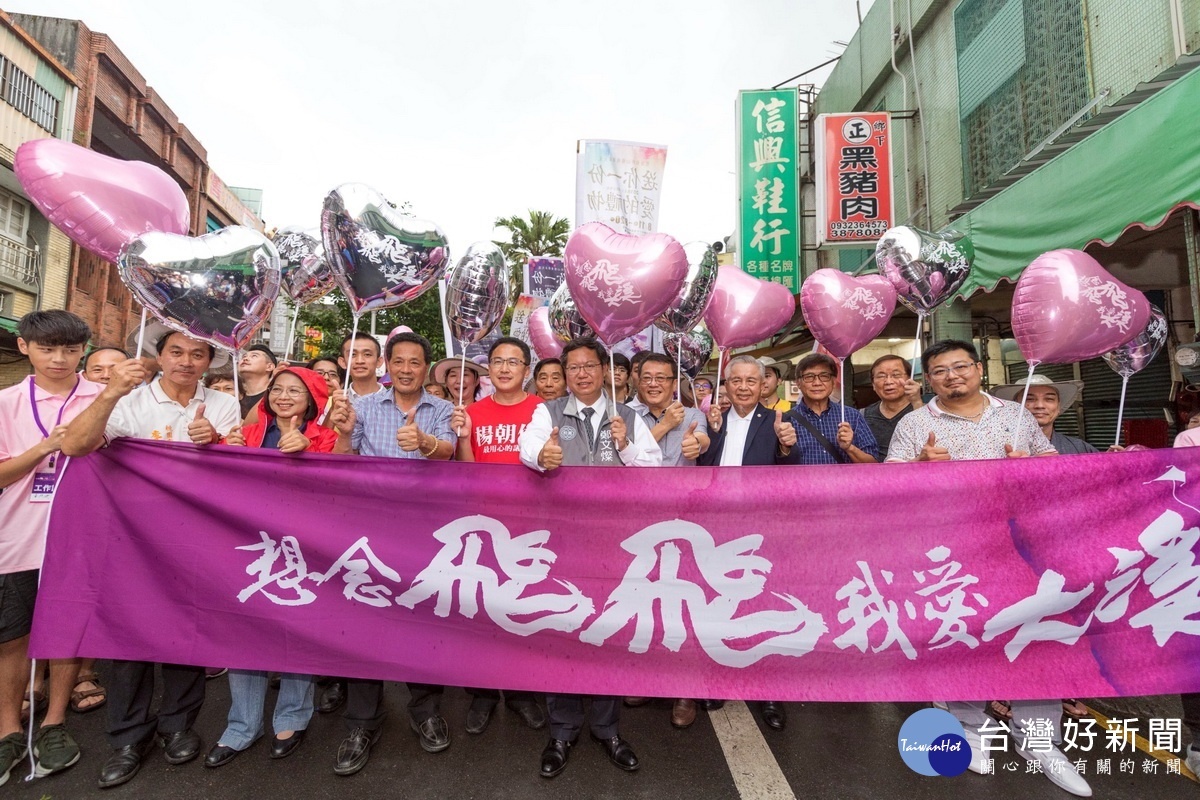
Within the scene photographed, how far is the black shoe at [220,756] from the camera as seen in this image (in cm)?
260

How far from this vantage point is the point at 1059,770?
251cm

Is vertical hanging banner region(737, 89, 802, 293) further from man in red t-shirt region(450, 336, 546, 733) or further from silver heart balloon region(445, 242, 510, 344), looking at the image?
man in red t-shirt region(450, 336, 546, 733)

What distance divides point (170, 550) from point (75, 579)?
40cm

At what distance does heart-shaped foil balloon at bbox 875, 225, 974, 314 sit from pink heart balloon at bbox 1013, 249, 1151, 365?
0.62 metres

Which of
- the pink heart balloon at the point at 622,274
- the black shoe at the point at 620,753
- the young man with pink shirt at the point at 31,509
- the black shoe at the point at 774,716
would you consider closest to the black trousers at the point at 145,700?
the young man with pink shirt at the point at 31,509

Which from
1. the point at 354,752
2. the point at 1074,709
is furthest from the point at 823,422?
the point at 354,752

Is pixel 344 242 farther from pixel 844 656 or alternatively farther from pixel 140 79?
pixel 140 79

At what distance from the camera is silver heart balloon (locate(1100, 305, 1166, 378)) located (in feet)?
11.9

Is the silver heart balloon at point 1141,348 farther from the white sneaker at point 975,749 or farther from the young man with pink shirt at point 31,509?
the young man with pink shirt at point 31,509

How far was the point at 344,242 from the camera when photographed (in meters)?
2.83

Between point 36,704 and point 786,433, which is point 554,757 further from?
point 36,704

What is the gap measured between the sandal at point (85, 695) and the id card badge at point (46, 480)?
107cm

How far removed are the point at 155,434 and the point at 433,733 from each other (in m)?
1.86

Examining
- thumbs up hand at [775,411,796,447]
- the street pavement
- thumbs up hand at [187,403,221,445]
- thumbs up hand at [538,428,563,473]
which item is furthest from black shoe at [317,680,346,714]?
thumbs up hand at [775,411,796,447]
